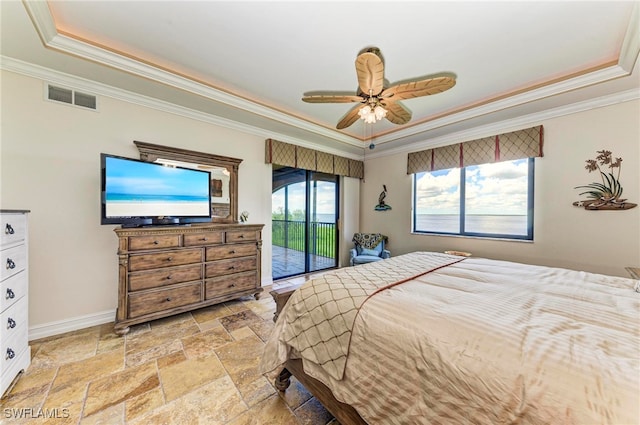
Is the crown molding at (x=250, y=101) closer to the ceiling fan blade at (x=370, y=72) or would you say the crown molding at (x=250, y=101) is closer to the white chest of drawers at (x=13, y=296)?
the white chest of drawers at (x=13, y=296)

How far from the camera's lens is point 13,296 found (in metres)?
1.67

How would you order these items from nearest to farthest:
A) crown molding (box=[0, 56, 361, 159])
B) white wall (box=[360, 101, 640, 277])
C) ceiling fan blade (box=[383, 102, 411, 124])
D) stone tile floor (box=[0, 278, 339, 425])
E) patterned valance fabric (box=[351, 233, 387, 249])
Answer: stone tile floor (box=[0, 278, 339, 425]), crown molding (box=[0, 56, 361, 159]), ceiling fan blade (box=[383, 102, 411, 124]), white wall (box=[360, 101, 640, 277]), patterned valance fabric (box=[351, 233, 387, 249])

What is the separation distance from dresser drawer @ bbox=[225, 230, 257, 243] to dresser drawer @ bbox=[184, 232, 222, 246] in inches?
4.6

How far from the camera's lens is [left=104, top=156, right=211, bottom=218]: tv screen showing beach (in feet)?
7.88

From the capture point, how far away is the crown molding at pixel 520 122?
2.69 m

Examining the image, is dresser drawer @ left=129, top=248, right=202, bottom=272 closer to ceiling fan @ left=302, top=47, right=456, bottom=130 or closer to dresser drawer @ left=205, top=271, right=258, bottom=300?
dresser drawer @ left=205, top=271, right=258, bottom=300

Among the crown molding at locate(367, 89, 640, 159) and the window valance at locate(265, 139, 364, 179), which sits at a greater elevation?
the crown molding at locate(367, 89, 640, 159)

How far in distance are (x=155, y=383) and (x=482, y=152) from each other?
478 centimetres

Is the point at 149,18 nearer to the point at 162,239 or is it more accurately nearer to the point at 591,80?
the point at 162,239

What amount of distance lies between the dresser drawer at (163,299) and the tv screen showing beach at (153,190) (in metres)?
0.86

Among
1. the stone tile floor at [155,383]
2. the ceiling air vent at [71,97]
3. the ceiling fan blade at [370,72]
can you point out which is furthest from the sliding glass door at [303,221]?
the ceiling fan blade at [370,72]

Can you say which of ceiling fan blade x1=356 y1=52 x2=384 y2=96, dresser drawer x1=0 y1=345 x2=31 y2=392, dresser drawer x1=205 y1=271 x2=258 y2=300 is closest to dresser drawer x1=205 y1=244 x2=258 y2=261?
dresser drawer x1=205 y1=271 x2=258 y2=300

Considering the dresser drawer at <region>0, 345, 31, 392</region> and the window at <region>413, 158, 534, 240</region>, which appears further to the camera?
the window at <region>413, 158, 534, 240</region>

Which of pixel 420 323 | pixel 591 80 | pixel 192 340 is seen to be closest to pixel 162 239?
pixel 192 340
